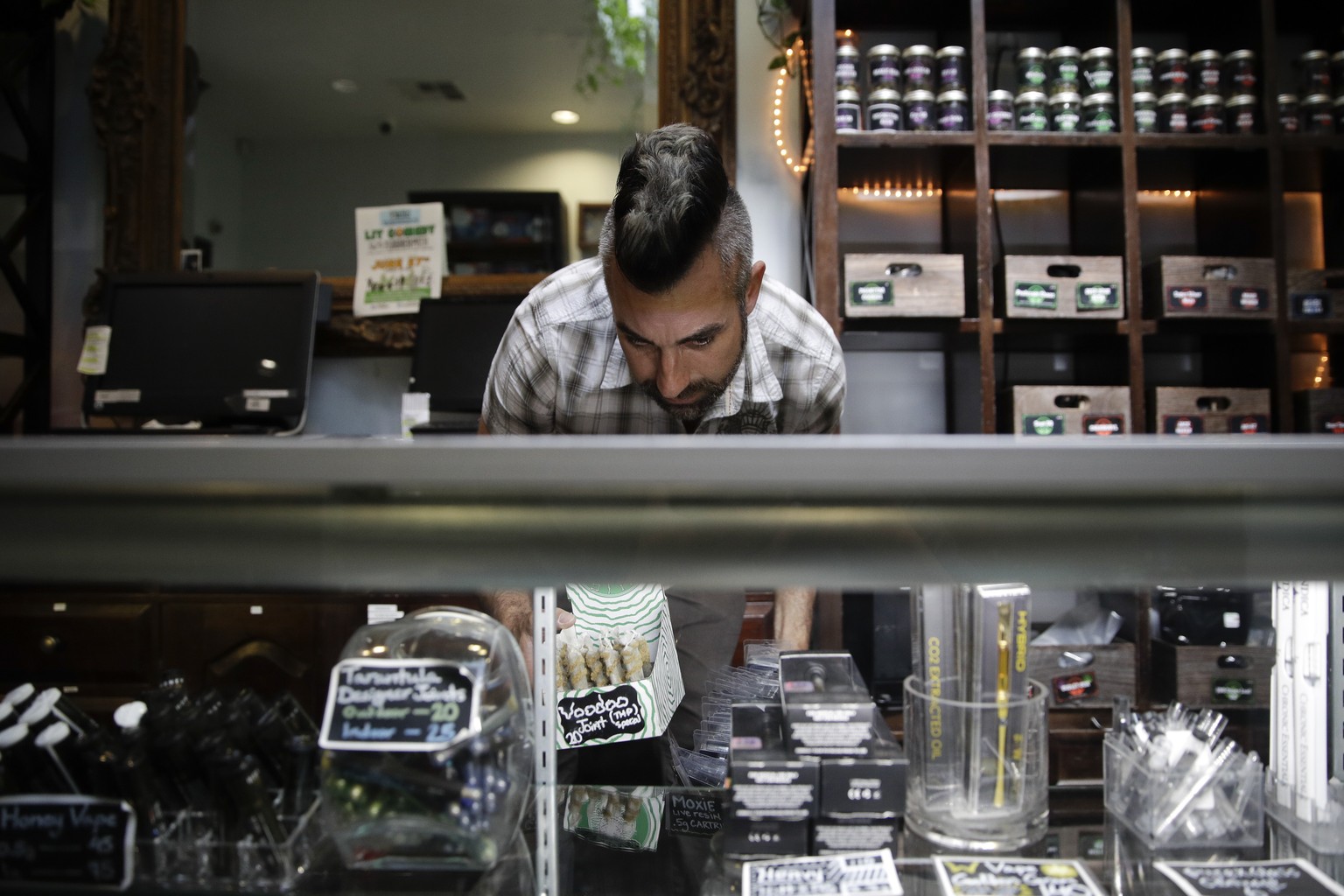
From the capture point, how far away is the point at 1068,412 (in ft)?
7.40

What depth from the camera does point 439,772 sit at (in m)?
0.63

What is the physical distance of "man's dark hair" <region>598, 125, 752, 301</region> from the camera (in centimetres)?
118

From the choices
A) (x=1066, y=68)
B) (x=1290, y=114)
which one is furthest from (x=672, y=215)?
(x=1290, y=114)

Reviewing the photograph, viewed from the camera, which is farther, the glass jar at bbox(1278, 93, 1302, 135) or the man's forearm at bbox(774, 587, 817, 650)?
the glass jar at bbox(1278, 93, 1302, 135)

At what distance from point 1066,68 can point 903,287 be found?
2.30 ft

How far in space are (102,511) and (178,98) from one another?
9.22ft

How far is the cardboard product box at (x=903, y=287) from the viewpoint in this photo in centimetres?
222

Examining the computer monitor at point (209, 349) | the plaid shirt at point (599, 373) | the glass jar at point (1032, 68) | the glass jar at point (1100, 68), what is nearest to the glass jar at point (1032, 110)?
the glass jar at point (1032, 68)

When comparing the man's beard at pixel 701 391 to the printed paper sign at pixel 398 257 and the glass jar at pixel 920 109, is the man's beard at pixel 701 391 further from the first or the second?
the printed paper sign at pixel 398 257

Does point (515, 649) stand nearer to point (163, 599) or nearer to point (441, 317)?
point (163, 599)

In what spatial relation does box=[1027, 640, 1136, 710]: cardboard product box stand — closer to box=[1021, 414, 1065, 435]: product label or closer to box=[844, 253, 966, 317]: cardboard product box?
box=[1021, 414, 1065, 435]: product label

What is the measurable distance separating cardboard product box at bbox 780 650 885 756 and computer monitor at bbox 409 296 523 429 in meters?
1.83

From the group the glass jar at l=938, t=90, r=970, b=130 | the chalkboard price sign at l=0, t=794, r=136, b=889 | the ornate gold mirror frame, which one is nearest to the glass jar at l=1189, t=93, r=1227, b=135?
the glass jar at l=938, t=90, r=970, b=130

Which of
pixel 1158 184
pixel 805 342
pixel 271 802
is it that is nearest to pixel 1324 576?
pixel 271 802
